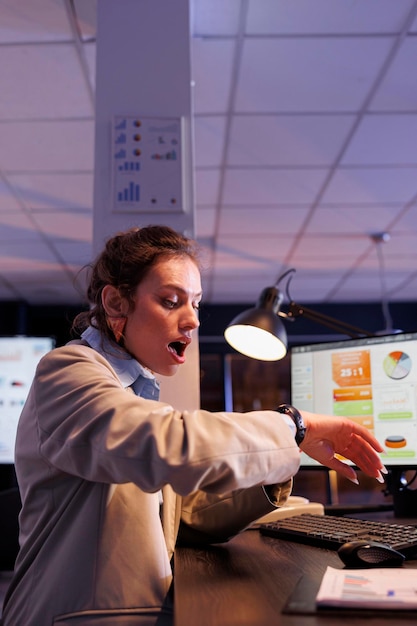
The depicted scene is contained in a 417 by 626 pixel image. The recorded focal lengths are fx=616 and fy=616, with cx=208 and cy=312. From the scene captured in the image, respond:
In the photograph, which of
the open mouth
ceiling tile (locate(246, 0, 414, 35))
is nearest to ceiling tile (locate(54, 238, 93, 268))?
ceiling tile (locate(246, 0, 414, 35))

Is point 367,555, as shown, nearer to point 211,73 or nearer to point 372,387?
point 372,387

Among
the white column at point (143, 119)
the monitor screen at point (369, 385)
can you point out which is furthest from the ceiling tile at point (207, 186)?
the monitor screen at point (369, 385)

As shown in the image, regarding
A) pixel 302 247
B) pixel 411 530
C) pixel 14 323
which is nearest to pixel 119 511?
pixel 411 530

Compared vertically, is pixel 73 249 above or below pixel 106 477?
above

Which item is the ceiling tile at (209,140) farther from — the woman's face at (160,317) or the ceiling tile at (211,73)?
the woman's face at (160,317)

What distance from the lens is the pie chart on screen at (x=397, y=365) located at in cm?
162

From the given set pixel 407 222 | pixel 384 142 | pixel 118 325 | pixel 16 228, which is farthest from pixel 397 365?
pixel 16 228

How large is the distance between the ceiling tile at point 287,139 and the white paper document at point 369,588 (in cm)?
275

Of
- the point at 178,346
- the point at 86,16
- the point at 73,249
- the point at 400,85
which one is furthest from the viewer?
the point at 73,249

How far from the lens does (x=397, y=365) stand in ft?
5.37

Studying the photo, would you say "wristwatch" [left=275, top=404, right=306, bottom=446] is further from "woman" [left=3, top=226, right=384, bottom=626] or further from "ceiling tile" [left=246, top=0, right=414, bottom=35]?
"ceiling tile" [left=246, top=0, right=414, bottom=35]

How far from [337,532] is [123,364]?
1.77 ft

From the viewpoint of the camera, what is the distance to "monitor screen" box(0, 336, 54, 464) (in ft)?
12.9

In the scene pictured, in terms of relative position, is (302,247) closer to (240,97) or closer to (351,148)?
(351,148)
